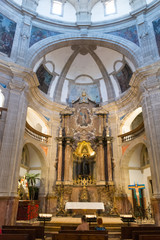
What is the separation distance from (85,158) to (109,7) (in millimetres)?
14061

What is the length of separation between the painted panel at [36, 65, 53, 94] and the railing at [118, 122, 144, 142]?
8.11 meters

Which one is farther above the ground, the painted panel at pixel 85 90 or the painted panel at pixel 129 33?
the painted panel at pixel 129 33

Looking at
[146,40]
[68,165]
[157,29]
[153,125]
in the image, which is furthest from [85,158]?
[157,29]

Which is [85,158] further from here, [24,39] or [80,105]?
[24,39]

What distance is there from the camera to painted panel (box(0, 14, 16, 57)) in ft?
42.2

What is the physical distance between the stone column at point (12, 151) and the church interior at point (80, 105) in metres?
0.06

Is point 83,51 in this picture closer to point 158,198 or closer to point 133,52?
point 133,52

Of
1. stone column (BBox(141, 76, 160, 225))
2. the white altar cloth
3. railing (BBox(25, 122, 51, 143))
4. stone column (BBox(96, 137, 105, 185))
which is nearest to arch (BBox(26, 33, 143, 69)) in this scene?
stone column (BBox(141, 76, 160, 225))

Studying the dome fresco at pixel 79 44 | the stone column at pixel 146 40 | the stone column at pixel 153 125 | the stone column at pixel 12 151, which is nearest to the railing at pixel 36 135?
the stone column at pixel 12 151

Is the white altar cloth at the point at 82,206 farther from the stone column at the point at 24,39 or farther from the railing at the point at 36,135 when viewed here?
the stone column at the point at 24,39

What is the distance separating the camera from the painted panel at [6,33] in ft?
42.2

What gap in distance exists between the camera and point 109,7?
17656 mm

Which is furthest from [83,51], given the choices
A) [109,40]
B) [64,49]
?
[109,40]

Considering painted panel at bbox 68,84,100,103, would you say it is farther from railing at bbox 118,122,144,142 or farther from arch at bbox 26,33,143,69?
railing at bbox 118,122,144,142
